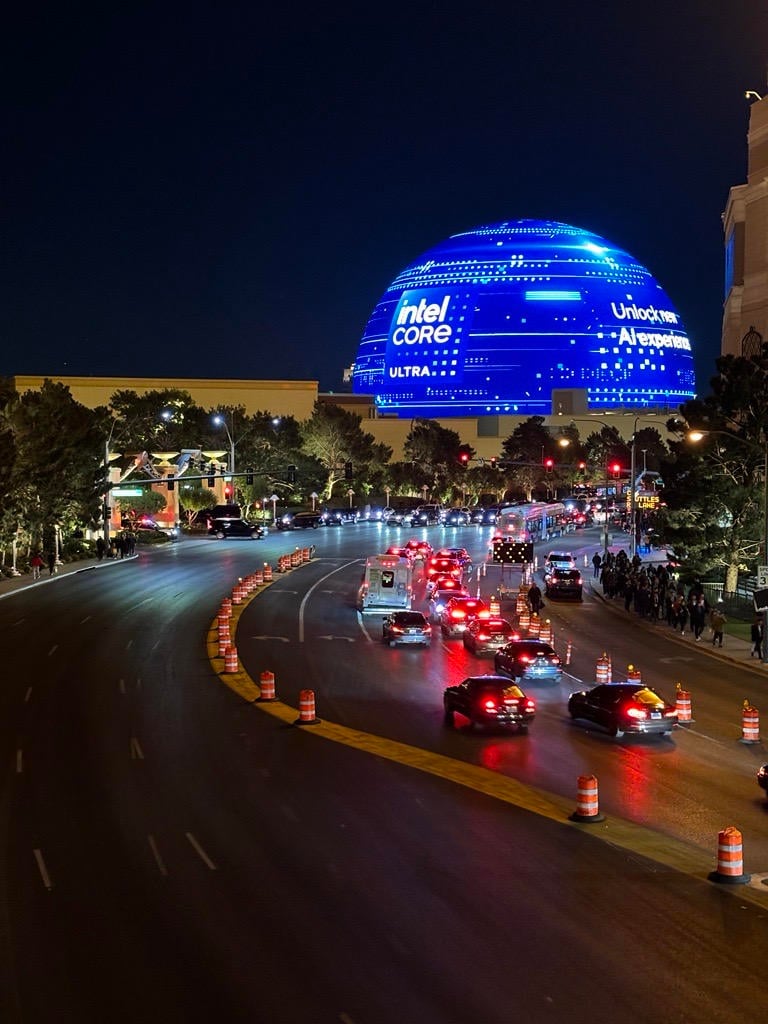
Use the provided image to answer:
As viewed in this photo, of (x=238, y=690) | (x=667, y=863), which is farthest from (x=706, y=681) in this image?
(x=667, y=863)

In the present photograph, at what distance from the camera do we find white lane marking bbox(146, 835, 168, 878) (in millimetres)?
15773

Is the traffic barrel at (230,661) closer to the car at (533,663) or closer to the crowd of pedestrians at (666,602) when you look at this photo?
the car at (533,663)

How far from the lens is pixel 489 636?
3719 centimetres

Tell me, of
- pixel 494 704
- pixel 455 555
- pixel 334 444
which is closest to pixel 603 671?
pixel 494 704

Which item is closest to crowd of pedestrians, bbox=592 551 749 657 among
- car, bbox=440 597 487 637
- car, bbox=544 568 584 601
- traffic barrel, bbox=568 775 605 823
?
car, bbox=544 568 584 601

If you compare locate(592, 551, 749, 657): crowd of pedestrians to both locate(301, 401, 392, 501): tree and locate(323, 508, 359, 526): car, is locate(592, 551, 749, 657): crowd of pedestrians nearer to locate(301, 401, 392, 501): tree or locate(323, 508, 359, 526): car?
locate(323, 508, 359, 526): car

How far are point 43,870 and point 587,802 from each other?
7.47 meters

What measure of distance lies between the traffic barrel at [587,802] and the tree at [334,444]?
391ft

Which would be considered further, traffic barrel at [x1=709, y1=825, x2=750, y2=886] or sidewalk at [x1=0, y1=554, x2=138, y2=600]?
sidewalk at [x1=0, y1=554, x2=138, y2=600]

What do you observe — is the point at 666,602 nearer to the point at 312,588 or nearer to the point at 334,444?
the point at 312,588

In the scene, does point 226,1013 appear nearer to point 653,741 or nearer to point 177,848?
point 177,848

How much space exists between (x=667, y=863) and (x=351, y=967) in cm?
556

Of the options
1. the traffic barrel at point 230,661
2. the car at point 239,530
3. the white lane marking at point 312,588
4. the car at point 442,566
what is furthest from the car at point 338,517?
the traffic barrel at point 230,661

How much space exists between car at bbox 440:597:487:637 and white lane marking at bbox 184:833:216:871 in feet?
78.6
